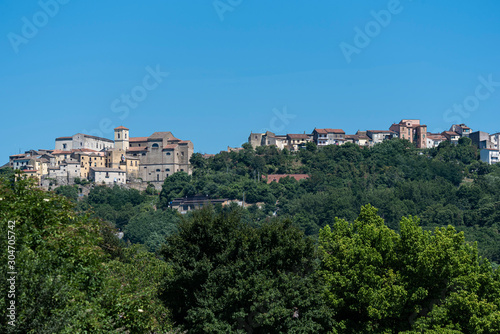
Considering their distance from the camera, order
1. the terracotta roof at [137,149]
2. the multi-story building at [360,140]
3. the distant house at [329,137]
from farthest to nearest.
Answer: the multi-story building at [360,140]
the distant house at [329,137]
the terracotta roof at [137,149]

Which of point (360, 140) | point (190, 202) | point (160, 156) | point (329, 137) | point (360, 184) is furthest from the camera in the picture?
point (360, 140)

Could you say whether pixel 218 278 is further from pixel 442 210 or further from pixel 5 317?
pixel 442 210

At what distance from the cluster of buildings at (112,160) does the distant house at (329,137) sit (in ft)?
77.2

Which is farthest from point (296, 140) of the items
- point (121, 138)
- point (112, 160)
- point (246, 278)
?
point (246, 278)

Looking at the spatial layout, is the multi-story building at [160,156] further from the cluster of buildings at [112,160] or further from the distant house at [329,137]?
the distant house at [329,137]

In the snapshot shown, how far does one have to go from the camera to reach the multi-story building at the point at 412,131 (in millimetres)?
116387

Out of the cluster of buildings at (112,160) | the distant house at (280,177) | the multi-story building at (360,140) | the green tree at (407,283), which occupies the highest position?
the multi-story building at (360,140)

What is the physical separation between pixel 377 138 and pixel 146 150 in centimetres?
4219

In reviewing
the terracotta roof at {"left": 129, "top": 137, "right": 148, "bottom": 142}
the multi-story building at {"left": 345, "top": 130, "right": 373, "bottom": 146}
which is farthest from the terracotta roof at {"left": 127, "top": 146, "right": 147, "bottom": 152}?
the multi-story building at {"left": 345, "top": 130, "right": 373, "bottom": 146}

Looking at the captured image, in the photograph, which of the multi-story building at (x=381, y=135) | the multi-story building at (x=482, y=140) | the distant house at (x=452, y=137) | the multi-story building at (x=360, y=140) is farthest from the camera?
the distant house at (x=452, y=137)

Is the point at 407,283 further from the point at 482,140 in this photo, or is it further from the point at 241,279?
the point at 482,140

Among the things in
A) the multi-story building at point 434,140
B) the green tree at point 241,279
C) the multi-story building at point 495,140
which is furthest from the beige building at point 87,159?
the green tree at point 241,279

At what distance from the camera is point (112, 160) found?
340 feet

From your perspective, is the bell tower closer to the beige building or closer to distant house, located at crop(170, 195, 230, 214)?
the beige building
